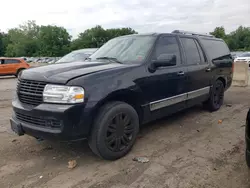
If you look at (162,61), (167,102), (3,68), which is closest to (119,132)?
(167,102)

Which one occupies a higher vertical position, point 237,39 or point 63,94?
point 237,39

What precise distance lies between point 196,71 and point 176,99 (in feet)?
3.07

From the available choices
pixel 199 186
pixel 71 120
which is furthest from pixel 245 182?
pixel 71 120

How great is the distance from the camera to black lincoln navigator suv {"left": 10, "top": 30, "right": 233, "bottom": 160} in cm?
308

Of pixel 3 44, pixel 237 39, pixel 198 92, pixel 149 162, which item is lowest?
pixel 149 162

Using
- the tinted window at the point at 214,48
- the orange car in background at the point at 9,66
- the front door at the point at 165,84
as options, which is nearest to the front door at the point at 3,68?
the orange car in background at the point at 9,66

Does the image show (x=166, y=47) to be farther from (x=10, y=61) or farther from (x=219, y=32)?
(x=219, y=32)

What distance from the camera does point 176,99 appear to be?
14.9ft

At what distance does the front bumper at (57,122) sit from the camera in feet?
9.90

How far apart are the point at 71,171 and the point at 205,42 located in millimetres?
4259

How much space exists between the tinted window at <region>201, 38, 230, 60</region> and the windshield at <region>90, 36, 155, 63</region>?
192 centimetres

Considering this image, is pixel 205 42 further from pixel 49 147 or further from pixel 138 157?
pixel 49 147

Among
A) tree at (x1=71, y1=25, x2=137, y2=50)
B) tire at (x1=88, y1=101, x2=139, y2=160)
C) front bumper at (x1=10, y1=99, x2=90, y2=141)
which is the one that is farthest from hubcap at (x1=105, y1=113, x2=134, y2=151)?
tree at (x1=71, y1=25, x2=137, y2=50)

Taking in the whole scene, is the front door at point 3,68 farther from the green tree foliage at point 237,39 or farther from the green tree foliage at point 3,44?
the green tree foliage at point 3,44
